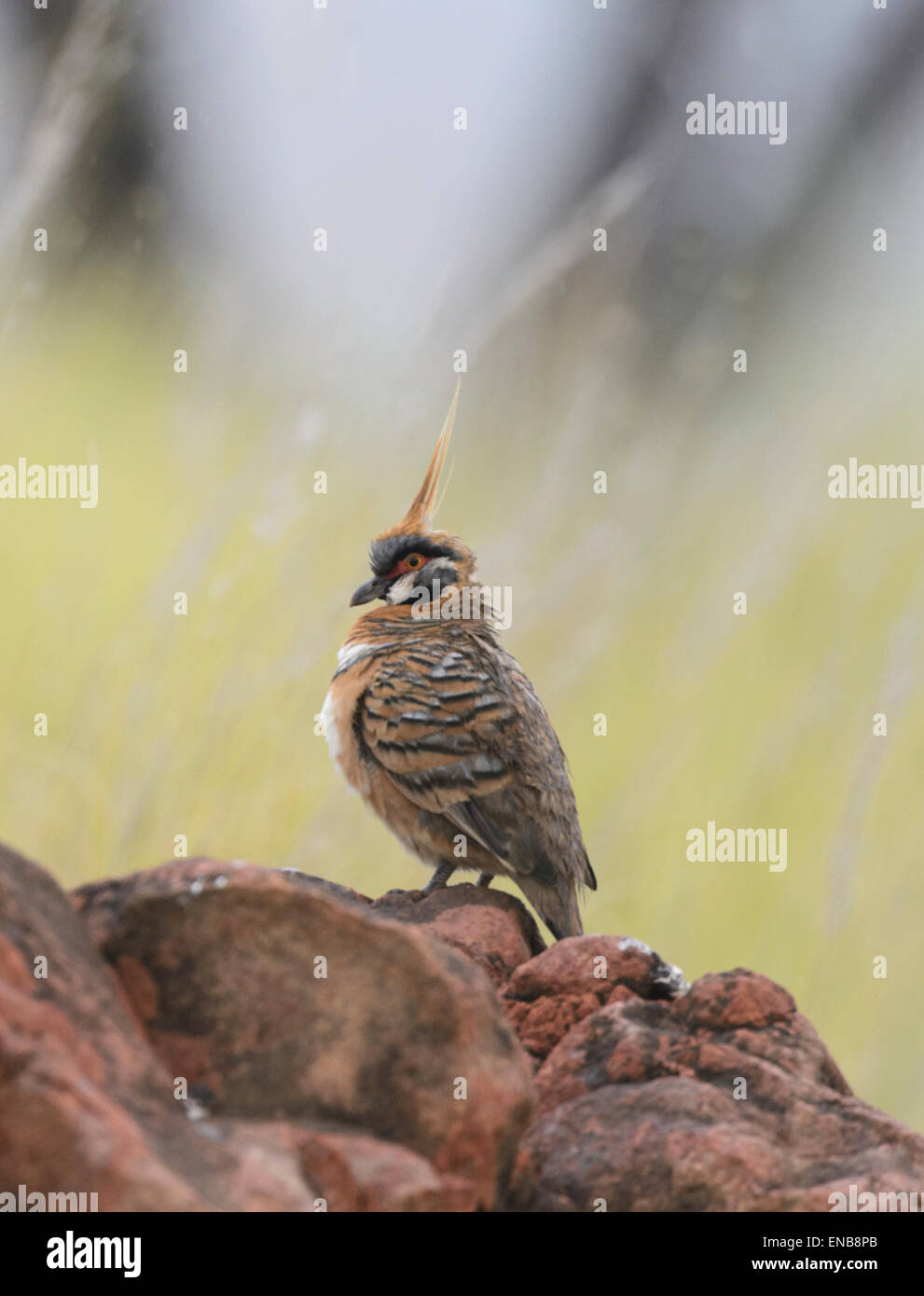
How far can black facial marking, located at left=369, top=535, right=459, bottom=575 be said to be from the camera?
5.23m

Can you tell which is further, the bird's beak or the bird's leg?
the bird's beak

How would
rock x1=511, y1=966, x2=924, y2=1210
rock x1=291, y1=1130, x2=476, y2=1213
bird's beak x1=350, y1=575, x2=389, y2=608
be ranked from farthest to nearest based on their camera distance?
bird's beak x1=350, y1=575, x2=389, y2=608, rock x1=511, y1=966, x2=924, y2=1210, rock x1=291, y1=1130, x2=476, y2=1213

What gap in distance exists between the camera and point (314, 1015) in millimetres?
2559

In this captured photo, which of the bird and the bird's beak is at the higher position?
Result: the bird's beak

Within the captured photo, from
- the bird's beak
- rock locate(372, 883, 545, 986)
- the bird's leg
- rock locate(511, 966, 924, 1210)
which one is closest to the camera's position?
rock locate(511, 966, 924, 1210)

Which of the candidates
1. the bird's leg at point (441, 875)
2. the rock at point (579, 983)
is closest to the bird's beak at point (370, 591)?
the bird's leg at point (441, 875)

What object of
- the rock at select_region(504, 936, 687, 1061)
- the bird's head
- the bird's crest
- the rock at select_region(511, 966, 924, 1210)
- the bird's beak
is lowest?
the rock at select_region(511, 966, 924, 1210)

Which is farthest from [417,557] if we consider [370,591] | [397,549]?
[370,591]

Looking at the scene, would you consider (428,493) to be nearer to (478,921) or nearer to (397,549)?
(397,549)

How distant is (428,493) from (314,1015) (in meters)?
3.07

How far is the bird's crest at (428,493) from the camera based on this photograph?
5.29 meters

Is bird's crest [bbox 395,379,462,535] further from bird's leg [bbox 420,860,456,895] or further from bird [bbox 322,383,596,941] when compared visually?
bird's leg [bbox 420,860,456,895]

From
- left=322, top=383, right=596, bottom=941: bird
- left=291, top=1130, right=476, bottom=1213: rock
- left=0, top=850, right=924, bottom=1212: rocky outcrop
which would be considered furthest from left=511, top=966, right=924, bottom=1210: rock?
left=322, top=383, right=596, bottom=941: bird
